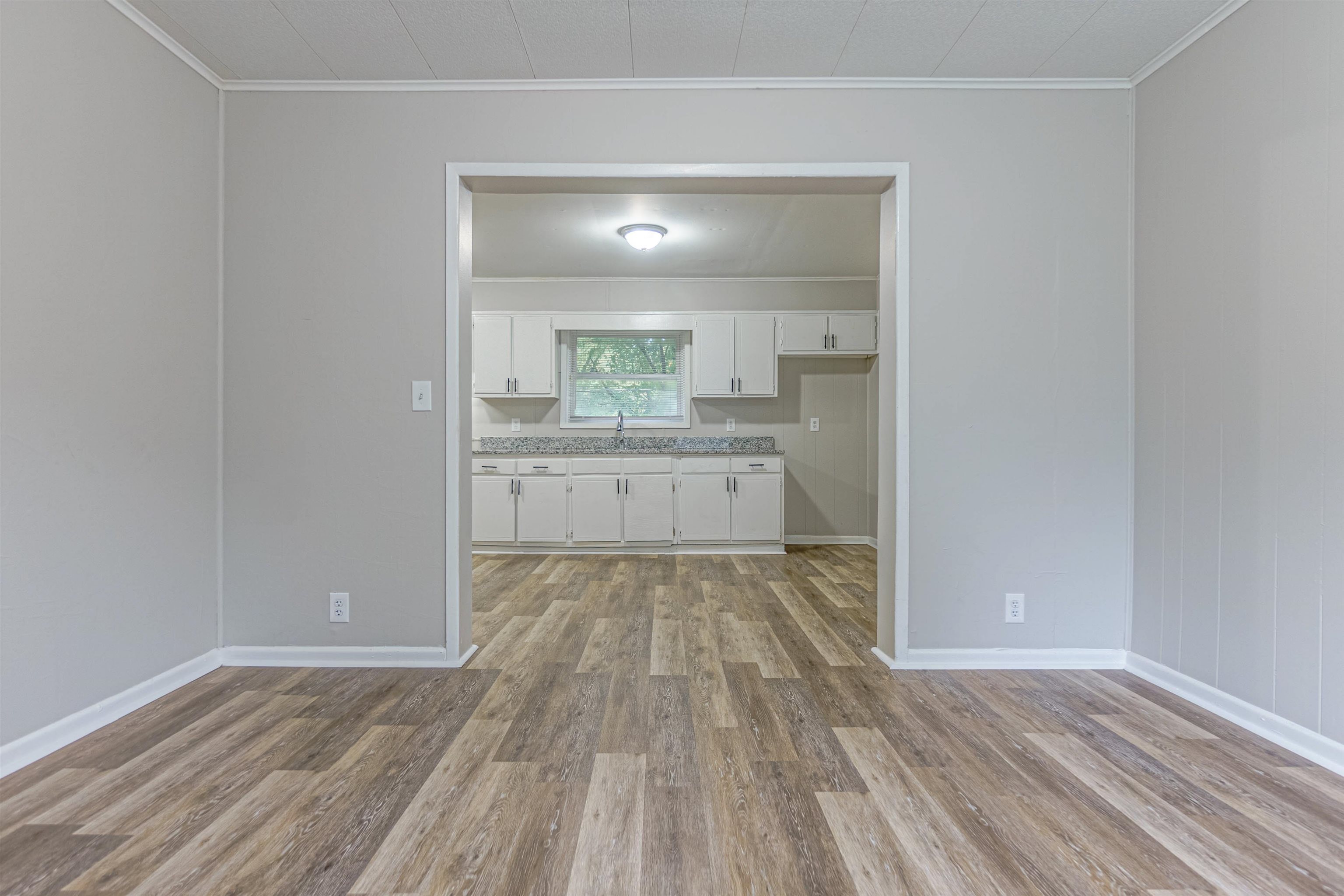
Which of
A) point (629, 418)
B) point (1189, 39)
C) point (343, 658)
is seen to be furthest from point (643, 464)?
point (1189, 39)

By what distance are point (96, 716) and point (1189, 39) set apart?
13.9ft

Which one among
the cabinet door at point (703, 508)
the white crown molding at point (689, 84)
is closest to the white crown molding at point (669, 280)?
the cabinet door at point (703, 508)

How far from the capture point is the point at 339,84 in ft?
8.20

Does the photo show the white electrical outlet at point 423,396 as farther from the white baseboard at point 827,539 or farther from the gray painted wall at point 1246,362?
the white baseboard at point 827,539

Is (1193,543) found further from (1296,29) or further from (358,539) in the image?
(358,539)

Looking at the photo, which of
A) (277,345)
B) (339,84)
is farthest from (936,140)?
(277,345)

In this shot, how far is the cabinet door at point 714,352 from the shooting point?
536 cm

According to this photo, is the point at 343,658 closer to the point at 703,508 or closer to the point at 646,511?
the point at 646,511

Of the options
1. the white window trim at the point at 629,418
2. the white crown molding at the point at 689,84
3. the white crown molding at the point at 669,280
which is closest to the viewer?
the white crown molding at the point at 689,84

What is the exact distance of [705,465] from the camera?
510 cm

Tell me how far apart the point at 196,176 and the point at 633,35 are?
1.71 metres

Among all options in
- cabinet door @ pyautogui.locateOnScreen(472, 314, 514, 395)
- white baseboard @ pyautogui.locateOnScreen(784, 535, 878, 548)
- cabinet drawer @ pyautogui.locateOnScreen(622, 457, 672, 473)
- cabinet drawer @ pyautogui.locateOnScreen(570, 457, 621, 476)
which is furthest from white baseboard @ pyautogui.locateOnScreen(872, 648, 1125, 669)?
cabinet door @ pyautogui.locateOnScreen(472, 314, 514, 395)

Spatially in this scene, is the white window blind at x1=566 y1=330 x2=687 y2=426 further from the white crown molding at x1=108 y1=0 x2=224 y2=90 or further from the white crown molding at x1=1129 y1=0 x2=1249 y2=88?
the white crown molding at x1=1129 y1=0 x2=1249 y2=88

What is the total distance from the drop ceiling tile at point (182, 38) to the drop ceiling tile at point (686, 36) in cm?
155
